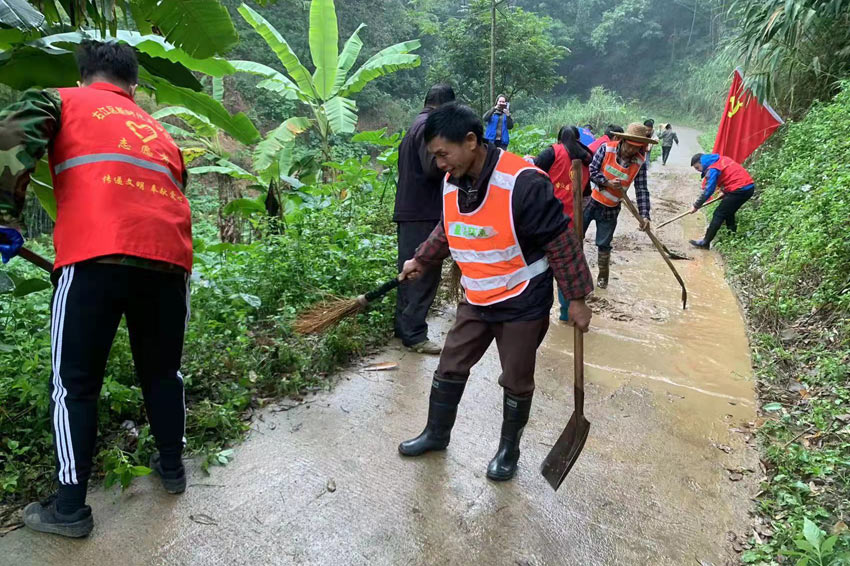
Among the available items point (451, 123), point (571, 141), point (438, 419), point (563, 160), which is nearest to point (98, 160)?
point (451, 123)

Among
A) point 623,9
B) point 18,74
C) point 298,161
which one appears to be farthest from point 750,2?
point 623,9

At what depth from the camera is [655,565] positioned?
2121 millimetres

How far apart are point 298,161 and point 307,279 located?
14.4 ft

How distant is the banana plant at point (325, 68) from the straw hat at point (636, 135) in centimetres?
382

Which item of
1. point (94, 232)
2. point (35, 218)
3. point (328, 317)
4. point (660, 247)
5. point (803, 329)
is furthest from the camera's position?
point (35, 218)

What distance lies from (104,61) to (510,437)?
2421 mm

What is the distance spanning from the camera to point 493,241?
7.48ft

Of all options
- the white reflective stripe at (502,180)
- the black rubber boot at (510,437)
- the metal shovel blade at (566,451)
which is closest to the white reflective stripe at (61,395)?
the white reflective stripe at (502,180)

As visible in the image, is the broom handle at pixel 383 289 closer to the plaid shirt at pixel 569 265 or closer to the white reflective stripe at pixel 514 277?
the white reflective stripe at pixel 514 277

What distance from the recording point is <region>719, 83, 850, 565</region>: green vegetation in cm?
237

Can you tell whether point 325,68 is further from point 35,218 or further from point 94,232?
point 94,232

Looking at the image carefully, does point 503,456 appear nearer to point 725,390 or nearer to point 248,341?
point 248,341

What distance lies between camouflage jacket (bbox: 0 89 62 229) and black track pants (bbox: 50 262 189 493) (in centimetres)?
29

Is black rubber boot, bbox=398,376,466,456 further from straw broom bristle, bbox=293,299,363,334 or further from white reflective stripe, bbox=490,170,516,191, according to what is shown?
white reflective stripe, bbox=490,170,516,191
